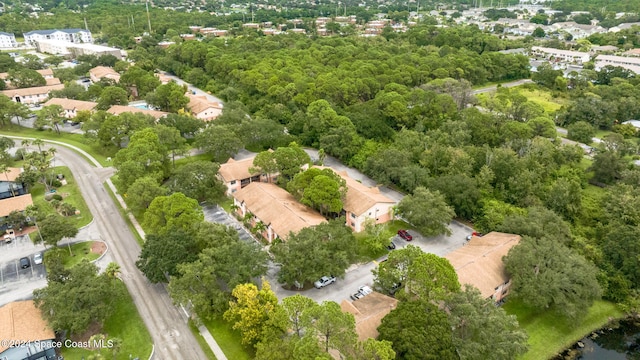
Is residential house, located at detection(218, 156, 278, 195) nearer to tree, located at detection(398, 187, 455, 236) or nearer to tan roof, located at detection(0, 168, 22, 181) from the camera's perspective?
tree, located at detection(398, 187, 455, 236)

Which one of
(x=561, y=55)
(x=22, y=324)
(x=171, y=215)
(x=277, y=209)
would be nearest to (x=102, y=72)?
(x=171, y=215)

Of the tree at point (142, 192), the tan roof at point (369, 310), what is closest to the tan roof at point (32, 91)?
the tree at point (142, 192)

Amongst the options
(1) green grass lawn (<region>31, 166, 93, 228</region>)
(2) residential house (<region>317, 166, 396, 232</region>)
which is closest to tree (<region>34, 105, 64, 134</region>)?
(1) green grass lawn (<region>31, 166, 93, 228</region>)

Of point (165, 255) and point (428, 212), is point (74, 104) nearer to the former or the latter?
point (165, 255)

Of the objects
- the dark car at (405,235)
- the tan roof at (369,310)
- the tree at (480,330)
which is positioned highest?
the tree at (480,330)

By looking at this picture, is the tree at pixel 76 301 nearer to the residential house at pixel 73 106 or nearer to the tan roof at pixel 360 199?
the tan roof at pixel 360 199

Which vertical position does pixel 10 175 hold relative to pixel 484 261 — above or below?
above

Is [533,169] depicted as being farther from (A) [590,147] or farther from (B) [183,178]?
(B) [183,178]
